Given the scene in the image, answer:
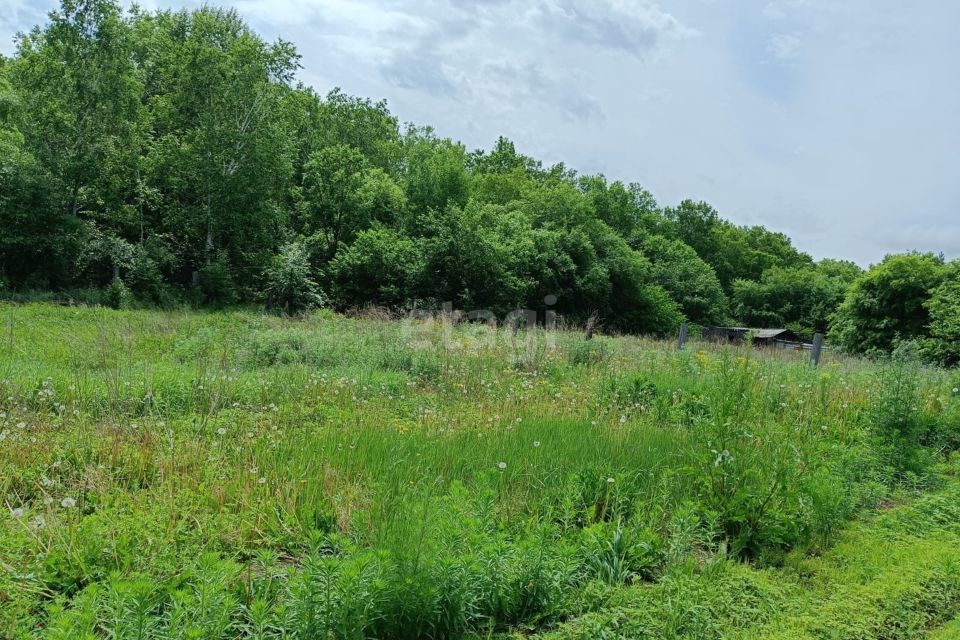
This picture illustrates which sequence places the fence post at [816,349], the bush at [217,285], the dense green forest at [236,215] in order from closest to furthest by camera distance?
the fence post at [816,349], the dense green forest at [236,215], the bush at [217,285]

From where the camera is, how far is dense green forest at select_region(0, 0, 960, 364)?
21094 millimetres

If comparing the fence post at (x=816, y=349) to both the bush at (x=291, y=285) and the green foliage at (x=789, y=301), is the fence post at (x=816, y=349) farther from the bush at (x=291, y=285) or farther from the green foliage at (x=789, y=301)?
the green foliage at (x=789, y=301)

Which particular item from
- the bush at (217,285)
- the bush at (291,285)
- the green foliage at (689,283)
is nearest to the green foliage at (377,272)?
the bush at (291,285)

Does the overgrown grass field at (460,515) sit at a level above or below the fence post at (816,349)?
below

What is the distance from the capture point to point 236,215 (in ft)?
78.9

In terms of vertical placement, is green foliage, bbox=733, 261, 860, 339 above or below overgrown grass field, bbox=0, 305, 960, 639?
above

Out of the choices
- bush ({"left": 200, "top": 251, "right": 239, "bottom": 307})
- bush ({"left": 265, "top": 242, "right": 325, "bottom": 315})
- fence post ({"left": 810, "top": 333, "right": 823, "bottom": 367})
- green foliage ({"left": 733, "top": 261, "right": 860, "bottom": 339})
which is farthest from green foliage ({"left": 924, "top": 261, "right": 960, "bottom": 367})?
bush ({"left": 200, "top": 251, "right": 239, "bottom": 307})

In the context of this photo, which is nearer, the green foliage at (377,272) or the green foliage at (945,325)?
the green foliage at (945,325)

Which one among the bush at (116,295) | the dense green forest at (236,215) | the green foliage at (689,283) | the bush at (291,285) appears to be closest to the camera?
the bush at (116,295)

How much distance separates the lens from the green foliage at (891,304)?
83.4ft

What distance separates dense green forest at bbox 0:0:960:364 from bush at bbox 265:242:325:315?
84 mm

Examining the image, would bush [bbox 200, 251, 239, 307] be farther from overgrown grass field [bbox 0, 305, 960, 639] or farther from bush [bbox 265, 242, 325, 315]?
overgrown grass field [bbox 0, 305, 960, 639]

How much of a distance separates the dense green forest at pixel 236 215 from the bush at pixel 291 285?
0.28ft

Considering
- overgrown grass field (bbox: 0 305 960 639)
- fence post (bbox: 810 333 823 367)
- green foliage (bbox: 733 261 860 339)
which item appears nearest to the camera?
overgrown grass field (bbox: 0 305 960 639)
